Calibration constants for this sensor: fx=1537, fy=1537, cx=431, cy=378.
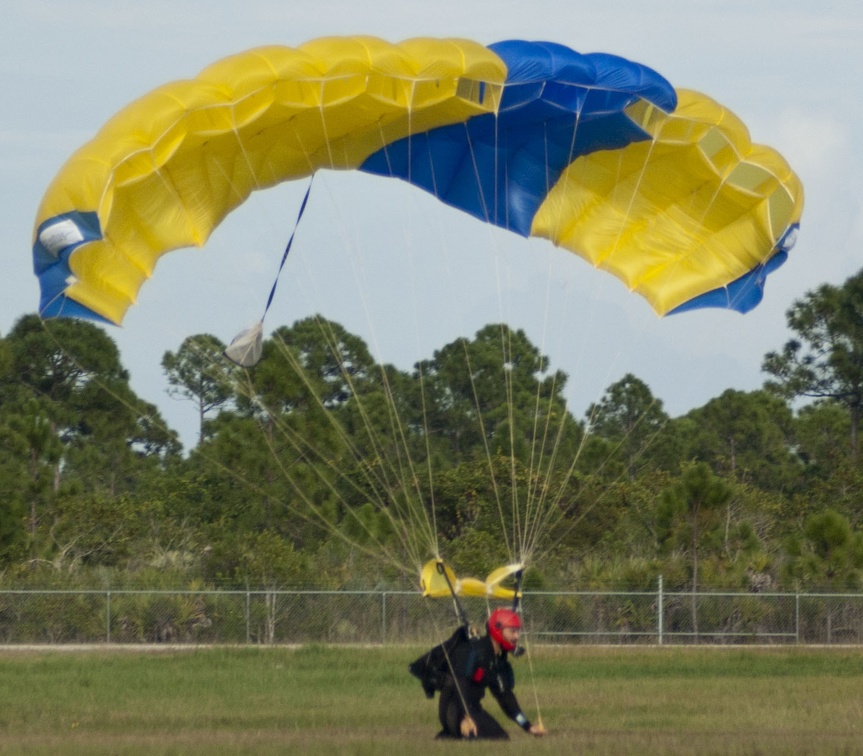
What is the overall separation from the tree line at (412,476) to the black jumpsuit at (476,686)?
1368mm

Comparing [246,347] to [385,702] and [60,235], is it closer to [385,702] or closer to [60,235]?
[60,235]

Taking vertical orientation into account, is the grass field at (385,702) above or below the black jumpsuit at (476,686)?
below

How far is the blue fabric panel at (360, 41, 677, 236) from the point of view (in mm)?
11672

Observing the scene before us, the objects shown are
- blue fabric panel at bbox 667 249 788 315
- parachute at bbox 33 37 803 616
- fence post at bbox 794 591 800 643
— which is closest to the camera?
parachute at bbox 33 37 803 616

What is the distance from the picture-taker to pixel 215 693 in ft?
48.5

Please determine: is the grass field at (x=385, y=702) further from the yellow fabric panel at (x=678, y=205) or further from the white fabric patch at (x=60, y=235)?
the yellow fabric panel at (x=678, y=205)

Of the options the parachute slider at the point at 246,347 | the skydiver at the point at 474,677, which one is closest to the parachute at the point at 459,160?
the parachute slider at the point at 246,347

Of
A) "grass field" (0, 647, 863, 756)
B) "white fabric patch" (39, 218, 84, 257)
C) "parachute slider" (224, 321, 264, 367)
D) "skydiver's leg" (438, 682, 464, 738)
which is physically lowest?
"grass field" (0, 647, 863, 756)

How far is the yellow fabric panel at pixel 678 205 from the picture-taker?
12469 millimetres

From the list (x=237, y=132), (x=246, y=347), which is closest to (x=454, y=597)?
(x=246, y=347)

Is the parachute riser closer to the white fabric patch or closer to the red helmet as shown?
the red helmet

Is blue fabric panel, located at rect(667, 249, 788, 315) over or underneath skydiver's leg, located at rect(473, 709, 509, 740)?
over

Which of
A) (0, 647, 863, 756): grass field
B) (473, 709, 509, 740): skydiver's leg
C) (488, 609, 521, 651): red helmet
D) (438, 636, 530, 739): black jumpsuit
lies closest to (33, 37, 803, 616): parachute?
(488, 609, 521, 651): red helmet

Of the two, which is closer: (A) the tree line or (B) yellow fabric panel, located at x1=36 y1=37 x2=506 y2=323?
(B) yellow fabric panel, located at x1=36 y1=37 x2=506 y2=323
